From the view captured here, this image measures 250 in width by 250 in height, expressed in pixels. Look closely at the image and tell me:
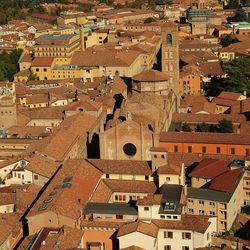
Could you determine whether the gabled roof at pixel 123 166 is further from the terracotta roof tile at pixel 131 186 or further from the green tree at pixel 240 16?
the green tree at pixel 240 16

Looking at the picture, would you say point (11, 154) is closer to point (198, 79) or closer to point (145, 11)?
point (198, 79)

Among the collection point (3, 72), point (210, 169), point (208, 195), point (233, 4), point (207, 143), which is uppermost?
point (210, 169)

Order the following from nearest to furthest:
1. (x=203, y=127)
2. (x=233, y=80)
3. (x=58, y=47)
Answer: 1. (x=203, y=127)
2. (x=233, y=80)
3. (x=58, y=47)

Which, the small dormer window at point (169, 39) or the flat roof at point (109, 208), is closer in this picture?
the flat roof at point (109, 208)

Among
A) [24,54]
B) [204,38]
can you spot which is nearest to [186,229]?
[24,54]

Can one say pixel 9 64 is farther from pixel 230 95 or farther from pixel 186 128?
pixel 186 128

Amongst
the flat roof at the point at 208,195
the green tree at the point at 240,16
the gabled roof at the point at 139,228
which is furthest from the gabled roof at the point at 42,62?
the green tree at the point at 240,16

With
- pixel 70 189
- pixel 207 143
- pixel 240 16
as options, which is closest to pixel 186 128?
pixel 207 143

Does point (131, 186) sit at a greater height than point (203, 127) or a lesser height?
greater
